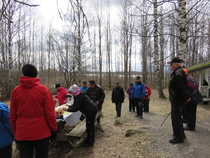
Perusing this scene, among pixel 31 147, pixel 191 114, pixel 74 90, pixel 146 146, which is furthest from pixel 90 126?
pixel 191 114

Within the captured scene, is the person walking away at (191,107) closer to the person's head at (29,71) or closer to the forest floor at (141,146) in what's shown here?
the forest floor at (141,146)

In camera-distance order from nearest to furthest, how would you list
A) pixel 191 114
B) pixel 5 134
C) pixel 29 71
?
1. pixel 29 71
2. pixel 5 134
3. pixel 191 114

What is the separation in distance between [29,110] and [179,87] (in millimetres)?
3093

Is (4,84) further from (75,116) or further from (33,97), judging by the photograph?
(33,97)

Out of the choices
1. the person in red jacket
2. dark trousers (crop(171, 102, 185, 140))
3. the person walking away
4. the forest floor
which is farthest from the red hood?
the person walking away

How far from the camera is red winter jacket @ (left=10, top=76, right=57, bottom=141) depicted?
7.91ft

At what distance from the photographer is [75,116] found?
17.6 feet

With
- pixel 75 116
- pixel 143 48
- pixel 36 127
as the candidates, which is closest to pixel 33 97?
pixel 36 127

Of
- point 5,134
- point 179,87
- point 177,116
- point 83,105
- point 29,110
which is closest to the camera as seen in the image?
point 29,110

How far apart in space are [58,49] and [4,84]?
7153 millimetres

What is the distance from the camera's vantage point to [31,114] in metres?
2.43

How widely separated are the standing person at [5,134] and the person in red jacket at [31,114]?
0.39 metres

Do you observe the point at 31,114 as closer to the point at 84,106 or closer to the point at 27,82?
the point at 27,82

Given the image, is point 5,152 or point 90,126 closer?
point 5,152
